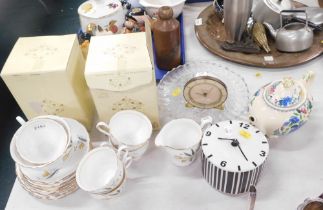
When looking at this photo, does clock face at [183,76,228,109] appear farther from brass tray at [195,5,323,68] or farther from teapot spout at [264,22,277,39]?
teapot spout at [264,22,277,39]

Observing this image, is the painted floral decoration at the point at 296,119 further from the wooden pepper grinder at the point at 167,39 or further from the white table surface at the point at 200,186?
the wooden pepper grinder at the point at 167,39

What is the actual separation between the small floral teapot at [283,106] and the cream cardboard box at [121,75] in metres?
0.23

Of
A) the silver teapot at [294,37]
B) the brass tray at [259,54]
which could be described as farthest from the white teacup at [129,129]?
the silver teapot at [294,37]

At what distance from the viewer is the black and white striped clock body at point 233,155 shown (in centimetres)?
55

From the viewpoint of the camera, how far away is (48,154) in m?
0.65

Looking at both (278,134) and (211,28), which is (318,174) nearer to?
(278,134)

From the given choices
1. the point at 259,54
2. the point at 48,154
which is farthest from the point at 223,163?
the point at 259,54

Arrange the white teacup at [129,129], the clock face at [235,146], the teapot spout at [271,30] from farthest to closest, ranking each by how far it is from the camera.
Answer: the teapot spout at [271,30] → the white teacup at [129,129] → the clock face at [235,146]

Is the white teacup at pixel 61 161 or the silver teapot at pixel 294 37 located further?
the silver teapot at pixel 294 37

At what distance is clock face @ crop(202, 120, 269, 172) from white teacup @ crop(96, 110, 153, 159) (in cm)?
15

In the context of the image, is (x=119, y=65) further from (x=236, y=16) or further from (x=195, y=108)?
(x=236, y=16)

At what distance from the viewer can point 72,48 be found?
2.19 ft

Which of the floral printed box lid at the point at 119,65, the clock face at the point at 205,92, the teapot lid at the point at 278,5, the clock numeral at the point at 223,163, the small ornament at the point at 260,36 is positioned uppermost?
the floral printed box lid at the point at 119,65

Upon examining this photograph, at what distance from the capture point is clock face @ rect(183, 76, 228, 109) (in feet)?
2.47
